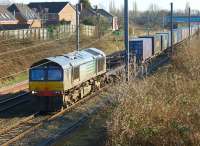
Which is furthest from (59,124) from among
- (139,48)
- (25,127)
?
(139,48)

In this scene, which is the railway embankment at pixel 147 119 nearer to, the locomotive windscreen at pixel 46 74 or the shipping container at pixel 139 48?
the locomotive windscreen at pixel 46 74

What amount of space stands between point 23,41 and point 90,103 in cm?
3080

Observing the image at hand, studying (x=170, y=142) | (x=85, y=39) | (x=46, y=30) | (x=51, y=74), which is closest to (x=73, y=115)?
(x=51, y=74)

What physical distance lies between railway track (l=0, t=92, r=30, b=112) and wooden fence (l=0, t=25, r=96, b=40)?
26.3m

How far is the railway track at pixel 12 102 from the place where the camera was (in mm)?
24353

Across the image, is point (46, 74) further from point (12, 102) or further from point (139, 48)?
point (139, 48)

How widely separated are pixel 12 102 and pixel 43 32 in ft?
118

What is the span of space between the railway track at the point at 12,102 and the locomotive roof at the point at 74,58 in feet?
11.5

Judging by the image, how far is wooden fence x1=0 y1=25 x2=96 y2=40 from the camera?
53.8m

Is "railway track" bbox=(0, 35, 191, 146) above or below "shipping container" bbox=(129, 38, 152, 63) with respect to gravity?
below

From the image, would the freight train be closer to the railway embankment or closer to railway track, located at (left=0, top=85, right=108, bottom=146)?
railway track, located at (left=0, top=85, right=108, bottom=146)

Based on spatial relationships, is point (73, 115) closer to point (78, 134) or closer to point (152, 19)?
point (78, 134)

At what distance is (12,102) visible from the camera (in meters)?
25.8

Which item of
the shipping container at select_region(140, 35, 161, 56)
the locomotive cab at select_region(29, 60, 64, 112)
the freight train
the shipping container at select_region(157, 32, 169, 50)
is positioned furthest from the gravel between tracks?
the shipping container at select_region(157, 32, 169, 50)
